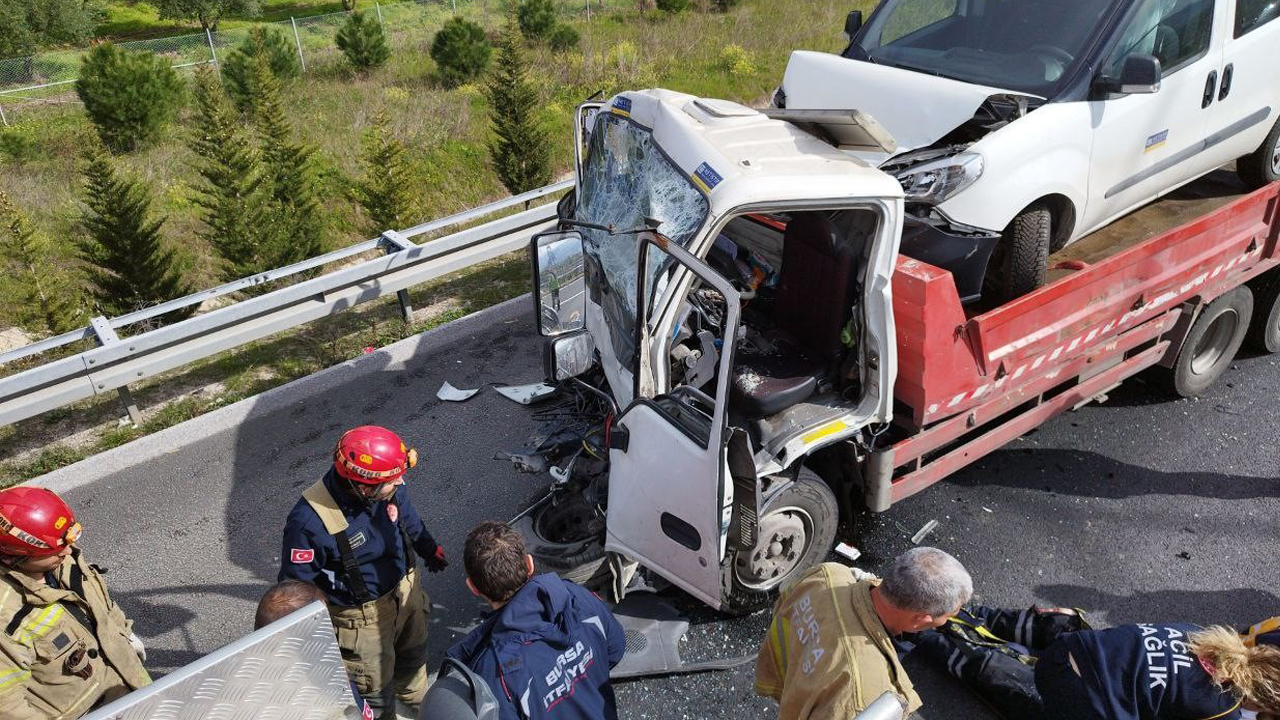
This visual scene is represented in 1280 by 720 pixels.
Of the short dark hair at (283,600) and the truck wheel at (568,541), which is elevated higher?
the short dark hair at (283,600)

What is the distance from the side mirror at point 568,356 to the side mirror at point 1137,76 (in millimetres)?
3252

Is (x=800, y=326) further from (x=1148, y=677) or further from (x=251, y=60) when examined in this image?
(x=251, y=60)

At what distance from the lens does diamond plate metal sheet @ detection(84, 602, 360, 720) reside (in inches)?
81.7

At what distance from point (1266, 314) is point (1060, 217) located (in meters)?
2.39

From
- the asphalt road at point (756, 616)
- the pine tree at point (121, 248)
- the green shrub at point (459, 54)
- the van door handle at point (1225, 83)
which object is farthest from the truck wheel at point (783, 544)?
the green shrub at point (459, 54)

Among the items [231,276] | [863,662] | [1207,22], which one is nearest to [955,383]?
[863,662]

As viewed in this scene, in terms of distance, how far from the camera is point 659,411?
3.73m

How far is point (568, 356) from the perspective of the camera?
15.0 ft

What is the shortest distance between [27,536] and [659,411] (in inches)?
93.0

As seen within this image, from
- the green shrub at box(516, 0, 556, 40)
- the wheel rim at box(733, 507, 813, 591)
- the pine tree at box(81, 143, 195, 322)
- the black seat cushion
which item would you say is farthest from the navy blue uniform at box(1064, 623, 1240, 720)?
the green shrub at box(516, 0, 556, 40)

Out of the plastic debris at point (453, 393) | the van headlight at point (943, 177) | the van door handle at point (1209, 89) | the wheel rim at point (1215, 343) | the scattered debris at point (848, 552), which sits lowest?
the scattered debris at point (848, 552)

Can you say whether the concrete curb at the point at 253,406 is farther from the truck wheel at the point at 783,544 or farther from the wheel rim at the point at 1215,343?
the wheel rim at the point at 1215,343

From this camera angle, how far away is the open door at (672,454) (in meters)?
3.57

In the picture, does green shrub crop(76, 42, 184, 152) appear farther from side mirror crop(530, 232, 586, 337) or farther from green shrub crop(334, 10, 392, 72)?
side mirror crop(530, 232, 586, 337)
